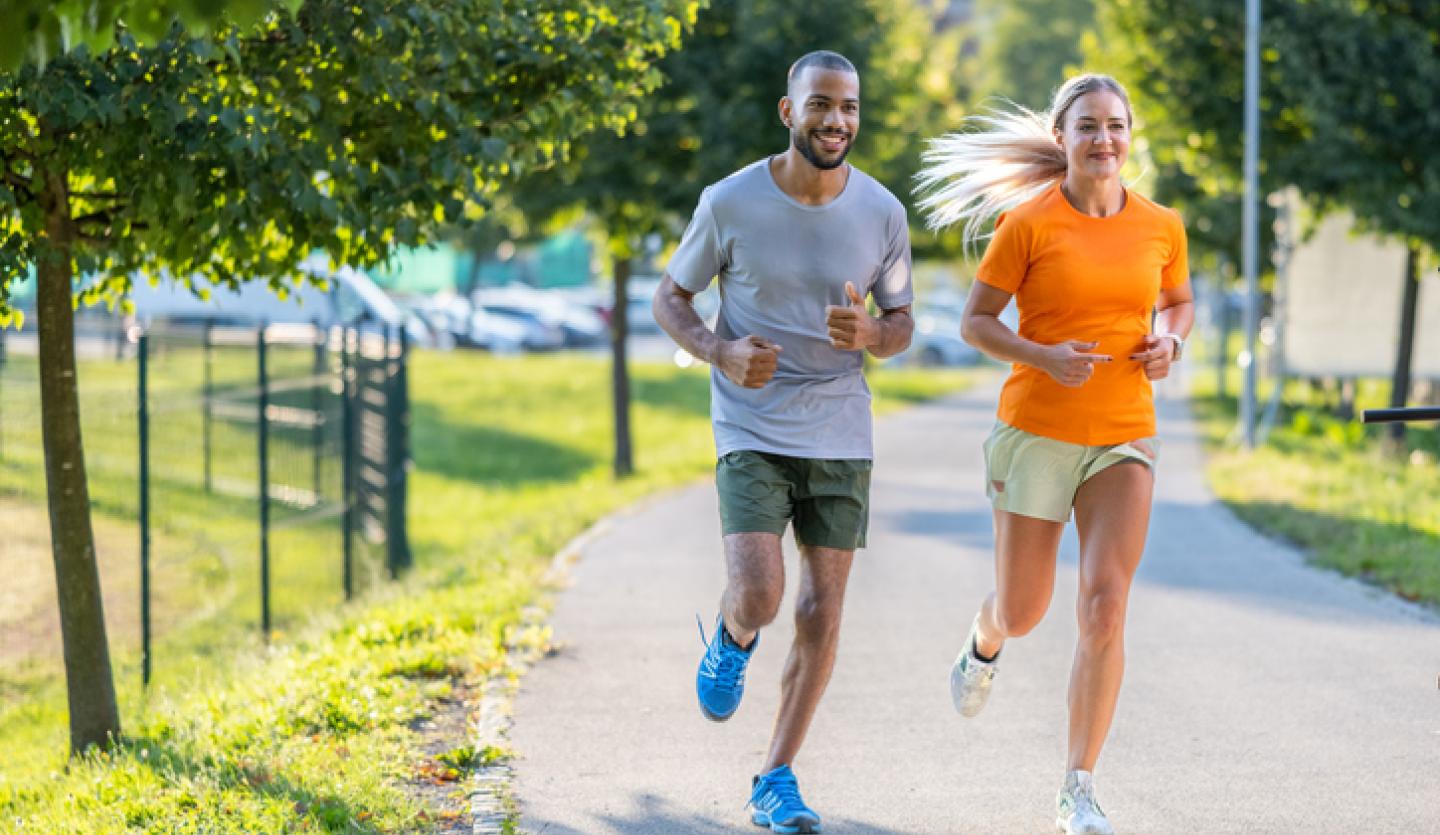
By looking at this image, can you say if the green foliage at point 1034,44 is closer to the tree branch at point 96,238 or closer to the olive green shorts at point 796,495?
the tree branch at point 96,238

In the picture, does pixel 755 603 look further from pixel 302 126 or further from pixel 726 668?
pixel 302 126

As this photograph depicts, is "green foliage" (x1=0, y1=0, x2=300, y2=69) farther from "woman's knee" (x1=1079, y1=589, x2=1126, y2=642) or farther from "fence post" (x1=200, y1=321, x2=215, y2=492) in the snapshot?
"fence post" (x1=200, y1=321, x2=215, y2=492)

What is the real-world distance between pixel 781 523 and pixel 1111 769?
148cm

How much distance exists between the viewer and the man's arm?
16.1 feet

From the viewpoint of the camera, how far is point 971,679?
5820 millimetres

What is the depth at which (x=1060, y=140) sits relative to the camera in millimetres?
5383

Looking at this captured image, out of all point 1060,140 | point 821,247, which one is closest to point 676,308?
point 821,247

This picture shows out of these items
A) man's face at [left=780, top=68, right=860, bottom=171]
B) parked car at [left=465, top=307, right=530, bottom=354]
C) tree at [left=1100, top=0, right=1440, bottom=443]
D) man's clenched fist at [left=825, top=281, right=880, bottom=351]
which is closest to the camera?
man's clenched fist at [left=825, top=281, right=880, bottom=351]

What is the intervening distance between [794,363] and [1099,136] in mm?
1008

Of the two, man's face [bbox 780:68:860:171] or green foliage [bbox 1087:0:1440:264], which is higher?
green foliage [bbox 1087:0:1440:264]

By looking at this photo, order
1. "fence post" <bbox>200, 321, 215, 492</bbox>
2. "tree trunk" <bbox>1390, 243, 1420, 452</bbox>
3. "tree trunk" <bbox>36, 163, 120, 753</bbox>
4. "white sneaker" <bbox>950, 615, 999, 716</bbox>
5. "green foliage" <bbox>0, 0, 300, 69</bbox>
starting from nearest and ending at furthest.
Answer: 1. "green foliage" <bbox>0, 0, 300, 69</bbox>
2. "white sneaker" <bbox>950, 615, 999, 716</bbox>
3. "tree trunk" <bbox>36, 163, 120, 753</bbox>
4. "fence post" <bbox>200, 321, 215, 492</bbox>
5. "tree trunk" <bbox>1390, 243, 1420, 452</bbox>

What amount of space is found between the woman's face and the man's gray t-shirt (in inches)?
19.7

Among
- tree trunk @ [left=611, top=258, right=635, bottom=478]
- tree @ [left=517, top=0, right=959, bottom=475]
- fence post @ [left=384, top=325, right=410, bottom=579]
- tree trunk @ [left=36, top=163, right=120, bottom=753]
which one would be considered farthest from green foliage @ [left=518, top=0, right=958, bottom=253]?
tree trunk @ [left=36, top=163, right=120, bottom=753]

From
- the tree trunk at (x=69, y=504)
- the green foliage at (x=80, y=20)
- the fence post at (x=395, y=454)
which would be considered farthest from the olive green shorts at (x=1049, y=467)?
the fence post at (x=395, y=454)
